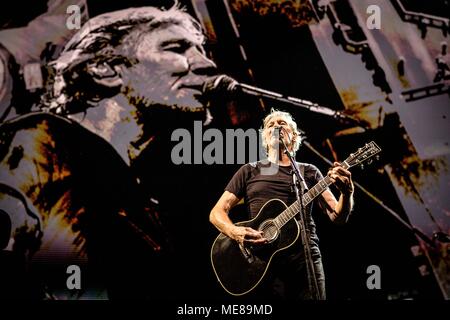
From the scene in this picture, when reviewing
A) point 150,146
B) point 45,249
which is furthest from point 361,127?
point 45,249

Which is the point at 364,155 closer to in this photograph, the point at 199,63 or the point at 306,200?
the point at 306,200

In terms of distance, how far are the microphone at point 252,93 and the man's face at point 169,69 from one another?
85 millimetres

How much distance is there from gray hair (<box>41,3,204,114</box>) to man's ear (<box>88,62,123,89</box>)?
1.4 inches

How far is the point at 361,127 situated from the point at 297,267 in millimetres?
1378

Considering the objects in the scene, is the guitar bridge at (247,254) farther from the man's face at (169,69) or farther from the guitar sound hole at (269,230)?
the man's face at (169,69)

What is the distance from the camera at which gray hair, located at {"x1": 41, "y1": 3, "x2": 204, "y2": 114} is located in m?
3.40

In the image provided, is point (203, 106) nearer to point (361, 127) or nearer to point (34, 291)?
point (361, 127)

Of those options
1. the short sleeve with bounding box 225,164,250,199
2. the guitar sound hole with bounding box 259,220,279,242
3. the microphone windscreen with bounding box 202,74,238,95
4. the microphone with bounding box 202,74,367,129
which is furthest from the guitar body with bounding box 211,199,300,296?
the microphone windscreen with bounding box 202,74,238,95

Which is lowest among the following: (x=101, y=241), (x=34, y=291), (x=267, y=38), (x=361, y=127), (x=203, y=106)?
(x=34, y=291)

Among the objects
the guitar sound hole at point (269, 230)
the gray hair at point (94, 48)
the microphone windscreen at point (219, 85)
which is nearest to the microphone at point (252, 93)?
the microphone windscreen at point (219, 85)

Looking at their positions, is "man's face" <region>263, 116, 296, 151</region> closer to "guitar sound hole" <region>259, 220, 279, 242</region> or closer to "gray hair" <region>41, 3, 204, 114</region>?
"guitar sound hole" <region>259, 220, 279, 242</region>

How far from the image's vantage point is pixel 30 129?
3.38 metres

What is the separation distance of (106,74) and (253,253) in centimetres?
198

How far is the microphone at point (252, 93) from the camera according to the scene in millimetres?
3184
